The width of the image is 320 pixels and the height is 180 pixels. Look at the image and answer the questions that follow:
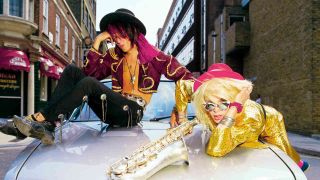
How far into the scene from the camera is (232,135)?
2.18 metres

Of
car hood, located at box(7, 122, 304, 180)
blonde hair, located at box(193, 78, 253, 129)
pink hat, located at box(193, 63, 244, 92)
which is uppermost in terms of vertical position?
pink hat, located at box(193, 63, 244, 92)

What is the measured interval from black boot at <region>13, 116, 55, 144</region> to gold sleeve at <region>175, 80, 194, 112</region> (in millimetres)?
897

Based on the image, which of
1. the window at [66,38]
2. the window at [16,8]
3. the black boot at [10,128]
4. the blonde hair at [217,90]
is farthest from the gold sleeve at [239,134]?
the window at [66,38]

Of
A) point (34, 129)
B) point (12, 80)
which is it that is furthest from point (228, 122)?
point (12, 80)

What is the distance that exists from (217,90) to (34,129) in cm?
112

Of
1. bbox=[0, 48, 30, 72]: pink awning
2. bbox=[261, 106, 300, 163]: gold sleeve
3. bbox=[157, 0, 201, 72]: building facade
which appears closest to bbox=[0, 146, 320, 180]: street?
bbox=[261, 106, 300, 163]: gold sleeve

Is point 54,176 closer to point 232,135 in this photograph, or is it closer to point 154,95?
point 232,135

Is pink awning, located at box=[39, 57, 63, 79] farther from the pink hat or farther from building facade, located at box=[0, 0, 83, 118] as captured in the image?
the pink hat

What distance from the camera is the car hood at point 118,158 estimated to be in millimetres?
1854

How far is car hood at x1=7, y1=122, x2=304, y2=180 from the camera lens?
185cm

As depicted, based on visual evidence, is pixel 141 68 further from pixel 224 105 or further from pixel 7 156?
pixel 7 156

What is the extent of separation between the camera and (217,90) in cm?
228

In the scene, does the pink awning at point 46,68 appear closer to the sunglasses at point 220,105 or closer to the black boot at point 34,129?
the black boot at point 34,129

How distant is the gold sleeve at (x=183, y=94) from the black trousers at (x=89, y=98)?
372 millimetres
